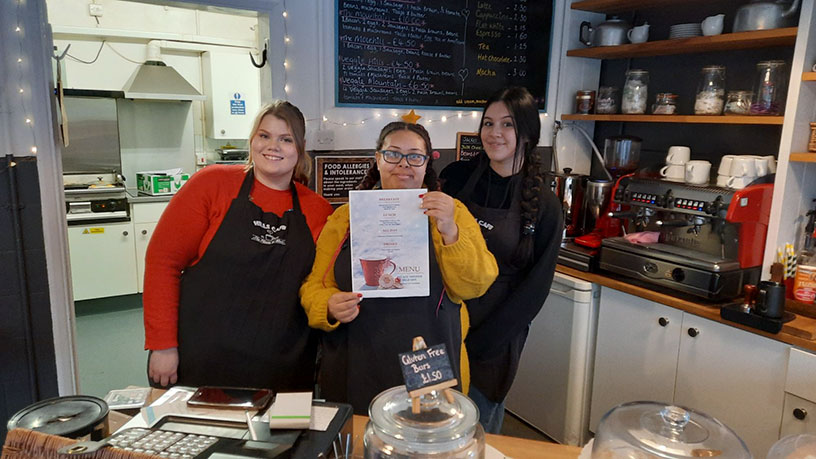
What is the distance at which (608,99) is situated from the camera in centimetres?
305

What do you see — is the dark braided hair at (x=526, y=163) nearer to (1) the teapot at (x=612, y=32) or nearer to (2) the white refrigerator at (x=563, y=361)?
(2) the white refrigerator at (x=563, y=361)

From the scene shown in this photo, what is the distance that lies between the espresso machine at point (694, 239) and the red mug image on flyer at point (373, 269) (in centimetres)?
138

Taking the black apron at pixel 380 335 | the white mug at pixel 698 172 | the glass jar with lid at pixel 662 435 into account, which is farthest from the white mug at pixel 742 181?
the glass jar with lid at pixel 662 435

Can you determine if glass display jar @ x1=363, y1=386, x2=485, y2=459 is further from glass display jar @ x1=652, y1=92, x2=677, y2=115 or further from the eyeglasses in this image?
glass display jar @ x1=652, y1=92, x2=677, y2=115

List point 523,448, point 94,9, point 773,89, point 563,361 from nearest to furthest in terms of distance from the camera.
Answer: point 523,448 < point 773,89 < point 563,361 < point 94,9

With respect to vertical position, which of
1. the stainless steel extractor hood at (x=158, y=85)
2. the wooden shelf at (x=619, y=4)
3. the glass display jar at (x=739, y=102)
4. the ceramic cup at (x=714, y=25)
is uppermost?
the wooden shelf at (x=619, y=4)

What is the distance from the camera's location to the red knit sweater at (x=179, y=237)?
1.64 m

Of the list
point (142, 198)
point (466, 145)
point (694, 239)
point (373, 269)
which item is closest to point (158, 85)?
point (142, 198)

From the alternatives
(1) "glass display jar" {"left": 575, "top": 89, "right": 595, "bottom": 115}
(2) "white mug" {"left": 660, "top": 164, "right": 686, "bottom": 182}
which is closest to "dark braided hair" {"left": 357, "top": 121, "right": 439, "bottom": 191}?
(2) "white mug" {"left": 660, "top": 164, "right": 686, "bottom": 182}

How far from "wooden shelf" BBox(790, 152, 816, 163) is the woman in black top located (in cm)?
97

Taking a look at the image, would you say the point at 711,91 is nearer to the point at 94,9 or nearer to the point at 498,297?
the point at 498,297

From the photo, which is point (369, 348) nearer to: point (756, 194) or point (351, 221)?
point (351, 221)

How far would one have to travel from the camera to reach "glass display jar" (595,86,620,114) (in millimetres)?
3053

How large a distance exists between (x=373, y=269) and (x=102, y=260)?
12.2 feet
